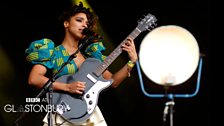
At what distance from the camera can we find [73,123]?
3047 millimetres

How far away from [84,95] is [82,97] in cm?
2

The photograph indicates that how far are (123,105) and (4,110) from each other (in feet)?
3.01

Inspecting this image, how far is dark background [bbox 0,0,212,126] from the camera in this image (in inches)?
170

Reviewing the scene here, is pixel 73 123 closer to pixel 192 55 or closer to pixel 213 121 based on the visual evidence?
pixel 192 55

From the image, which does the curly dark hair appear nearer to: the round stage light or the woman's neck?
the woman's neck

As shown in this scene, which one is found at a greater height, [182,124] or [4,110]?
[4,110]

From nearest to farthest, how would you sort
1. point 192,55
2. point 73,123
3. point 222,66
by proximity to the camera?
1. point 73,123
2. point 192,55
3. point 222,66

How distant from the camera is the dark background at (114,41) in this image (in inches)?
170

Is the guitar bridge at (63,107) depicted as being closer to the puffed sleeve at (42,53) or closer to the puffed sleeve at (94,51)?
the puffed sleeve at (42,53)

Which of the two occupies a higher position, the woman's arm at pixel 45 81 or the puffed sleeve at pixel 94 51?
the puffed sleeve at pixel 94 51

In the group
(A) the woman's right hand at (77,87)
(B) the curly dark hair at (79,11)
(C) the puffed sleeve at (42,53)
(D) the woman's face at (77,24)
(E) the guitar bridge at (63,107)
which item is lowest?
(E) the guitar bridge at (63,107)

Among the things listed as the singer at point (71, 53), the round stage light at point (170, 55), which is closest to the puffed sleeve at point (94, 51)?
the singer at point (71, 53)

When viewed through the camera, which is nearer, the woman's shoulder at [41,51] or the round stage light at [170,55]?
the woman's shoulder at [41,51]

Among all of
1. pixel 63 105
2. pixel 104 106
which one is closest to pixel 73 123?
pixel 63 105
